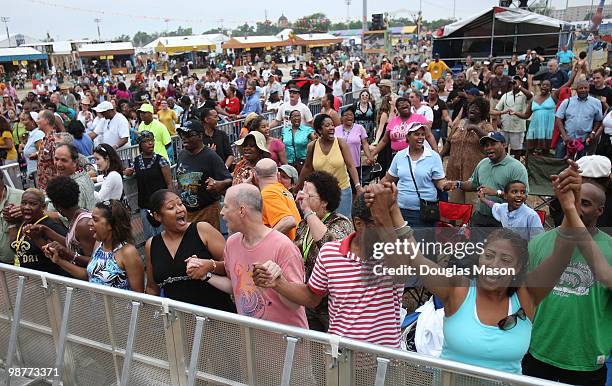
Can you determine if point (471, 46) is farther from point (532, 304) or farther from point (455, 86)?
point (532, 304)

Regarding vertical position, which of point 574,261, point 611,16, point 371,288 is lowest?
point 371,288

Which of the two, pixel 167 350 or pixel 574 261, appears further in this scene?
pixel 167 350

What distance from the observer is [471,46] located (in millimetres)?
23812

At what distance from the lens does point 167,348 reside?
2854mm

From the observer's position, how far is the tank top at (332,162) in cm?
571

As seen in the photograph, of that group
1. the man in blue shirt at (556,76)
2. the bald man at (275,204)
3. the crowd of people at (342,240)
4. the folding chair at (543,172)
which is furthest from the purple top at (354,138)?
the man in blue shirt at (556,76)

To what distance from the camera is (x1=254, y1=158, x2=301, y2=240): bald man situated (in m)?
3.89

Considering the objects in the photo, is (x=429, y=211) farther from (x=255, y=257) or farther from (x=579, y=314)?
(x=255, y=257)

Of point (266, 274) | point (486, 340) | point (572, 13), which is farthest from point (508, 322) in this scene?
point (572, 13)

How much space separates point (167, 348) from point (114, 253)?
2.91 feet

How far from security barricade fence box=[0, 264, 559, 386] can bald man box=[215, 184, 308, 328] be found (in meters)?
0.37

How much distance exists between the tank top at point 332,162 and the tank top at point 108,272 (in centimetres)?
281

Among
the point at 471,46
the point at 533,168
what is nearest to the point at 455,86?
the point at 533,168

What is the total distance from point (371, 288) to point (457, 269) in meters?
0.46
